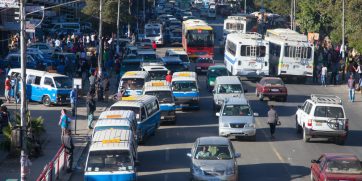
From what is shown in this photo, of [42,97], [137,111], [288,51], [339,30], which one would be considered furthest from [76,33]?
[137,111]

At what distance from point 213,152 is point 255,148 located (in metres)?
6.96

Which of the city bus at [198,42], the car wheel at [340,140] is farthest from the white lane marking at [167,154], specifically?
the city bus at [198,42]

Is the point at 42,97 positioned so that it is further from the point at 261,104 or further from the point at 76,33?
the point at 76,33

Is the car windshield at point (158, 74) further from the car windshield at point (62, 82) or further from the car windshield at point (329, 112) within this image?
the car windshield at point (329, 112)

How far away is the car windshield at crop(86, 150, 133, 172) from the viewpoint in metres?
25.0

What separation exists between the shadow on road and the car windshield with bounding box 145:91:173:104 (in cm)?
941

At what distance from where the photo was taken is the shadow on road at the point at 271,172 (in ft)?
91.5

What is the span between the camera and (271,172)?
94.4 ft

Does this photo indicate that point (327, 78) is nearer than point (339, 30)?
Yes

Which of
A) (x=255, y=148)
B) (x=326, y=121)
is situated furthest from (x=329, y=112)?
(x=255, y=148)

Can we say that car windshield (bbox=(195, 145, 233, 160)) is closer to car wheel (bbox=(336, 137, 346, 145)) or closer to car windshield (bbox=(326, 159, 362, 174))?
car windshield (bbox=(326, 159, 362, 174))

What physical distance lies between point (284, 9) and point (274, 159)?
80.7 m

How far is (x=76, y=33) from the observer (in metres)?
83.4

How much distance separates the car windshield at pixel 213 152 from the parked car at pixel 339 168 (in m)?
3.01
